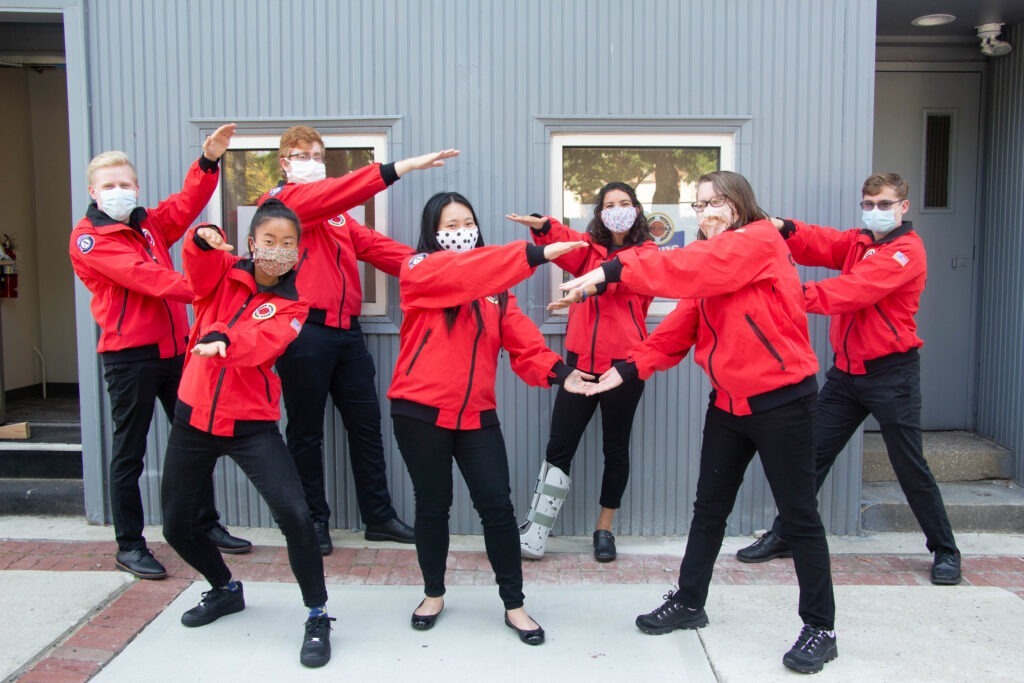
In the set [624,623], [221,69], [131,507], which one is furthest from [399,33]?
[624,623]

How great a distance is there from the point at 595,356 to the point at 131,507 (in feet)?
8.02

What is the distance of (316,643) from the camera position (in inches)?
135

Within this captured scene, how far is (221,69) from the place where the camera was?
4828mm

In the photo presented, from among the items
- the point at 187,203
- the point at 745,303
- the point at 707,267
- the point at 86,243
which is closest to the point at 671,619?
the point at 745,303

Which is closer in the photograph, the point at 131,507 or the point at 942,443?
the point at 131,507

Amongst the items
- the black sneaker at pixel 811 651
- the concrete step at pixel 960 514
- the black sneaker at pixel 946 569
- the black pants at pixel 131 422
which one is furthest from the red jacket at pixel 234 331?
the concrete step at pixel 960 514

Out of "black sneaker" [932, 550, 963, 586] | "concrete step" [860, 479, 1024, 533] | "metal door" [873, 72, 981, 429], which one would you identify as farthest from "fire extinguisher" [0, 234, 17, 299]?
"black sneaker" [932, 550, 963, 586]

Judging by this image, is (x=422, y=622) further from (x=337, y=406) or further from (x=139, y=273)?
(x=139, y=273)

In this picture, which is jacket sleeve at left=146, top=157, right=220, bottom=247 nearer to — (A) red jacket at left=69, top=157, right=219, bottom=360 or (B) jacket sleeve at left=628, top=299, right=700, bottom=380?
(A) red jacket at left=69, top=157, right=219, bottom=360

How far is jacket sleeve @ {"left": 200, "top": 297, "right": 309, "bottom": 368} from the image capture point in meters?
3.23

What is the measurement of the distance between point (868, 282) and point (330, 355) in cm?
268

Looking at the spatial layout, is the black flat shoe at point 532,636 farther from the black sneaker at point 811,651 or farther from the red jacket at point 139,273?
the red jacket at point 139,273

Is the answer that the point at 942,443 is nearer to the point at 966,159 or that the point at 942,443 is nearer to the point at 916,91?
the point at 966,159

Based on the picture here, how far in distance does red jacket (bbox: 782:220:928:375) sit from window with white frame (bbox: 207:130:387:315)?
2.27 metres
